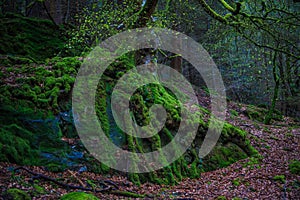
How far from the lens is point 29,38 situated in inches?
484

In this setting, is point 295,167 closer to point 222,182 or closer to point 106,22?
point 222,182

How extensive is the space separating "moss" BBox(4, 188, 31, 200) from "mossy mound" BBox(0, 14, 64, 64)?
679 centimetres

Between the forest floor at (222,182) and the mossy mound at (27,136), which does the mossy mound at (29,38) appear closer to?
the mossy mound at (27,136)

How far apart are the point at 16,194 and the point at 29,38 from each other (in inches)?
360

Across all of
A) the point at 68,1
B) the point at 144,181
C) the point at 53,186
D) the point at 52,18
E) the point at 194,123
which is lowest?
the point at 144,181

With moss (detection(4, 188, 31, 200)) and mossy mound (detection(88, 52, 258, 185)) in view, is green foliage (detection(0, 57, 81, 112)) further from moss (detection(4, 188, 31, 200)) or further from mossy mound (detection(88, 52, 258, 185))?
moss (detection(4, 188, 31, 200))

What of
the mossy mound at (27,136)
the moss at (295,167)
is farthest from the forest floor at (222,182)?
the mossy mound at (27,136)

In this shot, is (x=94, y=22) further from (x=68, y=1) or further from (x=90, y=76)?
(x=68, y=1)

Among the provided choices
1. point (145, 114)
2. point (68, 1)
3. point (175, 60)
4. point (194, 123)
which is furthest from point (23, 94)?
point (175, 60)

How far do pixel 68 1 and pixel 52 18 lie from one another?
1792 millimetres

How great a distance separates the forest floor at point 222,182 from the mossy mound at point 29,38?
20.0 feet

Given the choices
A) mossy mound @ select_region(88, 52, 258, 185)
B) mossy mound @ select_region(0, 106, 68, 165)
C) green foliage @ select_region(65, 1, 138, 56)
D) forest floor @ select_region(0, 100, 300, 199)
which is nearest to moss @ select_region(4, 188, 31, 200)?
forest floor @ select_region(0, 100, 300, 199)

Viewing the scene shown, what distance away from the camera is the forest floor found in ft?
18.6

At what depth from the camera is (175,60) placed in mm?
18172
